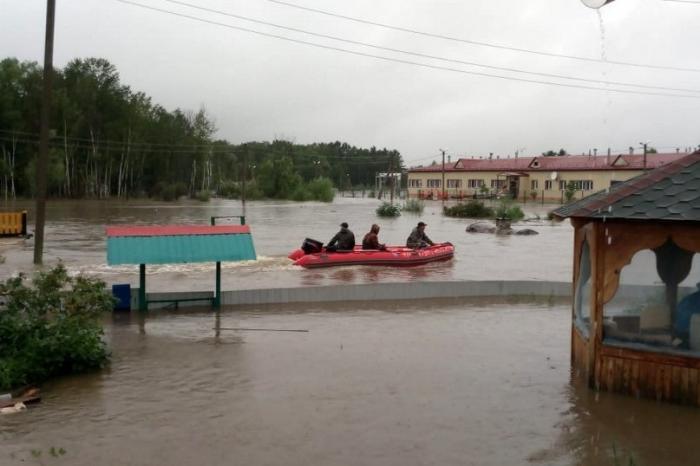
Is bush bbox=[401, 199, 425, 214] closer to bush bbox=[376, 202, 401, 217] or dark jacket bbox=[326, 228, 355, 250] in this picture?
bush bbox=[376, 202, 401, 217]

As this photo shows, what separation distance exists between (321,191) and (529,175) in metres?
24.1

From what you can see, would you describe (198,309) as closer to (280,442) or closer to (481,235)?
(280,442)

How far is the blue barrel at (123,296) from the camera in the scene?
43.4ft

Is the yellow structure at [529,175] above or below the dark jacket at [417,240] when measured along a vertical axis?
above

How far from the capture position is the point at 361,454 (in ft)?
21.2

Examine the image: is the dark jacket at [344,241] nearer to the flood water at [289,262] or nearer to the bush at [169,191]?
the flood water at [289,262]

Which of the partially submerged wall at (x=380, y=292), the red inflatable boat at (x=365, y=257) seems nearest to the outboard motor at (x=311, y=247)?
the red inflatable boat at (x=365, y=257)

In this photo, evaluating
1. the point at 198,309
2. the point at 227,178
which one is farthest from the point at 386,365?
the point at 227,178

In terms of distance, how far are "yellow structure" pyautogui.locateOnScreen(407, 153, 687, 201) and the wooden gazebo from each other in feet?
197

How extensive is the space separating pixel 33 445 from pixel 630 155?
74.3 m

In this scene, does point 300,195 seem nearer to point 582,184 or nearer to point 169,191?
point 169,191

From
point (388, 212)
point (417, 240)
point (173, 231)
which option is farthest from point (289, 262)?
point (388, 212)

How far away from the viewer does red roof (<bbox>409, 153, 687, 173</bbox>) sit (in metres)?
69.2

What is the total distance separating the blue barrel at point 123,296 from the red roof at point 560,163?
190 feet
